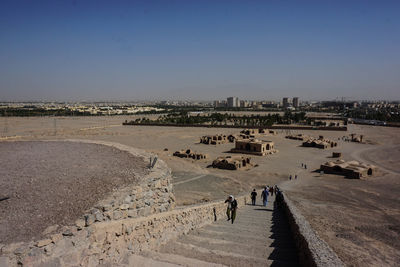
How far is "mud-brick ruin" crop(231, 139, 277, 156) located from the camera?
33766mm

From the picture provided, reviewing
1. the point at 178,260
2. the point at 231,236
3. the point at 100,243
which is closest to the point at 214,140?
the point at 231,236

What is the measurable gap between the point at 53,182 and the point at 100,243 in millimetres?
2747

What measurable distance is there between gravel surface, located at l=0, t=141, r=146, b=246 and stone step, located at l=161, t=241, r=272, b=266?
5.92 feet

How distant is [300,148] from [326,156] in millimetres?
5689

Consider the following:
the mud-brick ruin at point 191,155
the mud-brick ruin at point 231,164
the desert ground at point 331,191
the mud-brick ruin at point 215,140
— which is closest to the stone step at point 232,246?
the desert ground at point 331,191

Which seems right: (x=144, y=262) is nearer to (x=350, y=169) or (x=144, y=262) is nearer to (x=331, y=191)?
(x=331, y=191)

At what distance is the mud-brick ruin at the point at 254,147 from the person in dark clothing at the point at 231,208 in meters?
25.3

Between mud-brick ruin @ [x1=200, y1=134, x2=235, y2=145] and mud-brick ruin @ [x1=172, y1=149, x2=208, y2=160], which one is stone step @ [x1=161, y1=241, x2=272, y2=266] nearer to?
mud-brick ruin @ [x1=172, y1=149, x2=208, y2=160]

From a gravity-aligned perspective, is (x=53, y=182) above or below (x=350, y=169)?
above

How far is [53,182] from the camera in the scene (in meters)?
6.39

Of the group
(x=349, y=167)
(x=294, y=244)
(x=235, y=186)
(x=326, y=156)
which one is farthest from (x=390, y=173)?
(x=294, y=244)

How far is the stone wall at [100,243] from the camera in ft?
12.0

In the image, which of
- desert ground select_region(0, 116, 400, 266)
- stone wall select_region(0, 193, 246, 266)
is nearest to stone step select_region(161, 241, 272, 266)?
stone wall select_region(0, 193, 246, 266)

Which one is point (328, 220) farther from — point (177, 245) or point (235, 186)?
point (177, 245)
